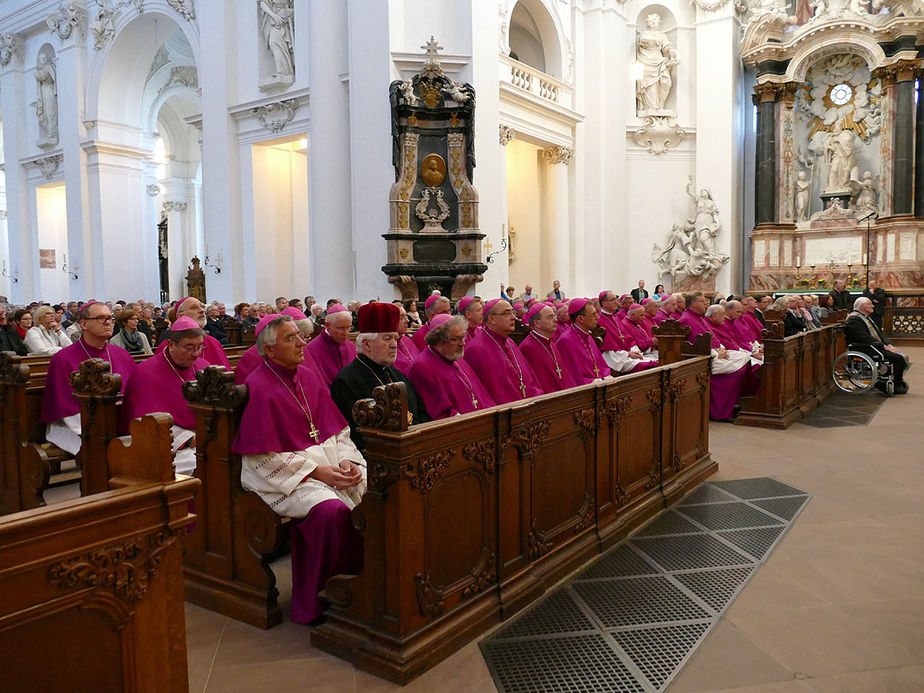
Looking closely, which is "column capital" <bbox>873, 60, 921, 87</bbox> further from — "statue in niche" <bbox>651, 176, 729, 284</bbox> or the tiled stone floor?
the tiled stone floor

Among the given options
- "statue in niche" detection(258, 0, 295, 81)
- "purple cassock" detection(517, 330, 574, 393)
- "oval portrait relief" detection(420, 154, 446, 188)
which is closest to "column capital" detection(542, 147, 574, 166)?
"oval portrait relief" detection(420, 154, 446, 188)

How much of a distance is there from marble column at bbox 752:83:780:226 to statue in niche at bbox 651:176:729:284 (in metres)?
1.25

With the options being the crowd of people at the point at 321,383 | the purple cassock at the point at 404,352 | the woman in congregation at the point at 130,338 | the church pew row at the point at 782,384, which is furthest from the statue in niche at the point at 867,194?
the woman in congregation at the point at 130,338

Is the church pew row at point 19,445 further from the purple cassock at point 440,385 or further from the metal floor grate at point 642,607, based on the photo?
the metal floor grate at point 642,607

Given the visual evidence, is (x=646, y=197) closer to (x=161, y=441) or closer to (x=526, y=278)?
(x=526, y=278)

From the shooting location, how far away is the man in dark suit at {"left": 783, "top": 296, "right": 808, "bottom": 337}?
10060 millimetres

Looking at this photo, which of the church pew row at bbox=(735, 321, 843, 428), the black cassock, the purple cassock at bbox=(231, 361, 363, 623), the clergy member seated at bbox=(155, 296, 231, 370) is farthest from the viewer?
the church pew row at bbox=(735, 321, 843, 428)

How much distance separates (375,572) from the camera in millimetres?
3078

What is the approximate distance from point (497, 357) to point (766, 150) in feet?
55.2

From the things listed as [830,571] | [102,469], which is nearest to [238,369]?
[102,469]

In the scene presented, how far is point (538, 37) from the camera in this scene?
18.8 m

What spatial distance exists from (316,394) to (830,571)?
307 cm

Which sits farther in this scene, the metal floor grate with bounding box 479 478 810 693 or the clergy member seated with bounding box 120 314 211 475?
the clergy member seated with bounding box 120 314 211 475

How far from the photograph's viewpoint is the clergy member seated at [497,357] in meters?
5.19
